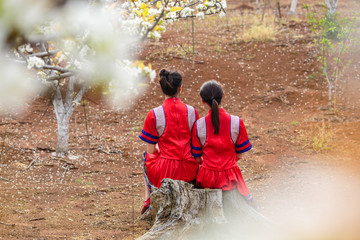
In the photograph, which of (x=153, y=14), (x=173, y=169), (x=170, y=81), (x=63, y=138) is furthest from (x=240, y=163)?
(x=153, y=14)

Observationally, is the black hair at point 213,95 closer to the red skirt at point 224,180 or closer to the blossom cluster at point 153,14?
the red skirt at point 224,180

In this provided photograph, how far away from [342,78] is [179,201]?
9632 millimetres

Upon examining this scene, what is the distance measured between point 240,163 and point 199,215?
13.2ft

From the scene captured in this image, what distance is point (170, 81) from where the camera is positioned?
348 cm

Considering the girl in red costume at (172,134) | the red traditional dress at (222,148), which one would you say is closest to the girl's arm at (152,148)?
the girl in red costume at (172,134)

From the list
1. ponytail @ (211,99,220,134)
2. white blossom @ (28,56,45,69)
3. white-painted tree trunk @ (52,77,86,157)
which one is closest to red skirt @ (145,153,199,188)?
ponytail @ (211,99,220,134)

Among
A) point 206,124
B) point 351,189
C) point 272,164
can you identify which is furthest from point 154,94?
point 206,124

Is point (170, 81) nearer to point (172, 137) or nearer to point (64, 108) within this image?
point (172, 137)

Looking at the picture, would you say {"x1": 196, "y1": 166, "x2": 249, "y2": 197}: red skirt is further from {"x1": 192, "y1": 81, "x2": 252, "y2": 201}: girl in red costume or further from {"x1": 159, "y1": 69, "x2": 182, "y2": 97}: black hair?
{"x1": 159, "y1": 69, "x2": 182, "y2": 97}: black hair

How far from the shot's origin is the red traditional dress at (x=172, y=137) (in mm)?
3527

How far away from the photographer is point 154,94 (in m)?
11.1

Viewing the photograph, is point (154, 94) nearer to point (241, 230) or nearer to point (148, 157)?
point (148, 157)

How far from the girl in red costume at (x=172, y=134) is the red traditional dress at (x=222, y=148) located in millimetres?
145

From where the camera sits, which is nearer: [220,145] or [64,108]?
[220,145]
